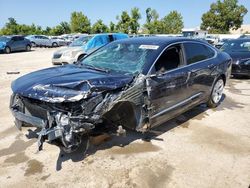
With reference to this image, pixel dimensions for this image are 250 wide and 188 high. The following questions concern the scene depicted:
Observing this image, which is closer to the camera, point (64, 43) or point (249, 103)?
point (249, 103)

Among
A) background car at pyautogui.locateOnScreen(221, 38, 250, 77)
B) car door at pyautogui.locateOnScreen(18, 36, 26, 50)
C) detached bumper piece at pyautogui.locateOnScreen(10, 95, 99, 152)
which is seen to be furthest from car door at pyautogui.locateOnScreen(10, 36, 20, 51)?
detached bumper piece at pyautogui.locateOnScreen(10, 95, 99, 152)

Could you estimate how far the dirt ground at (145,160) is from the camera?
10.8 feet

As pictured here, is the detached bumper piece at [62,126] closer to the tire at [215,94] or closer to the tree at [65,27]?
the tire at [215,94]

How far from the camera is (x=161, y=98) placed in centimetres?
411

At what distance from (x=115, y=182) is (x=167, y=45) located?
7.92 feet

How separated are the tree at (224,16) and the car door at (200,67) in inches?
2138

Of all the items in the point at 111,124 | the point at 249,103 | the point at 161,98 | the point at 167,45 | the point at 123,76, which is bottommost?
the point at 249,103

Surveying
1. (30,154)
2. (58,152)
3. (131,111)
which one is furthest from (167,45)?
(30,154)

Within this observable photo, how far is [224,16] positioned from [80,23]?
99.4ft

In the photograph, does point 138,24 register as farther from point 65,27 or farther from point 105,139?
point 105,139

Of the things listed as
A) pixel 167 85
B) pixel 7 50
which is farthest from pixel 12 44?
pixel 167 85

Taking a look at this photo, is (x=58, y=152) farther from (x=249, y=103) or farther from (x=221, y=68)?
(x=249, y=103)

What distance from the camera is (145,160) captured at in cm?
378

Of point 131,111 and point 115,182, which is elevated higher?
point 131,111
